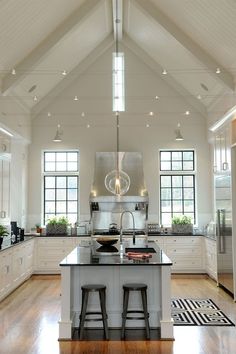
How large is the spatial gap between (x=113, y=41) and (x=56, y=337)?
23.3ft

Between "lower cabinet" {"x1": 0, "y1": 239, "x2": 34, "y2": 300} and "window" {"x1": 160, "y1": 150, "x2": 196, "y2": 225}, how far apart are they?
349 centimetres

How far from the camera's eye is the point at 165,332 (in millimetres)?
5352

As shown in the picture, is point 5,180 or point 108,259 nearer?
point 108,259

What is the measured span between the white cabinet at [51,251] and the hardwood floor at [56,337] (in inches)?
85.1

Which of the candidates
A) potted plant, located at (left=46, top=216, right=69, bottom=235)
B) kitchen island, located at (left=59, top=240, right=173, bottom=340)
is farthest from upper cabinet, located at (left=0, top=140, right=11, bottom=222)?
kitchen island, located at (left=59, top=240, right=173, bottom=340)

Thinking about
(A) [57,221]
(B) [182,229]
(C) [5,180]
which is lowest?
(B) [182,229]

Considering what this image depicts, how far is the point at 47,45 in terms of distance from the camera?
316 inches

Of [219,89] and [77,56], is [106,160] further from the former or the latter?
[219,89]

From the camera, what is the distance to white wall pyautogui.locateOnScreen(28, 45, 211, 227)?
10.6 m

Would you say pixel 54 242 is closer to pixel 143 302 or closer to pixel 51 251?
pixel 51 251

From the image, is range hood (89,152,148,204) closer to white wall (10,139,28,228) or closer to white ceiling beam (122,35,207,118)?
white wall (10,139,28,228)

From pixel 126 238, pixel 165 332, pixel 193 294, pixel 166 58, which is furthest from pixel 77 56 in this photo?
pixel 165 332

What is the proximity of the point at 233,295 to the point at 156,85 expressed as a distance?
5484 mm

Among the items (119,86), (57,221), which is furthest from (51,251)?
(119,86)
